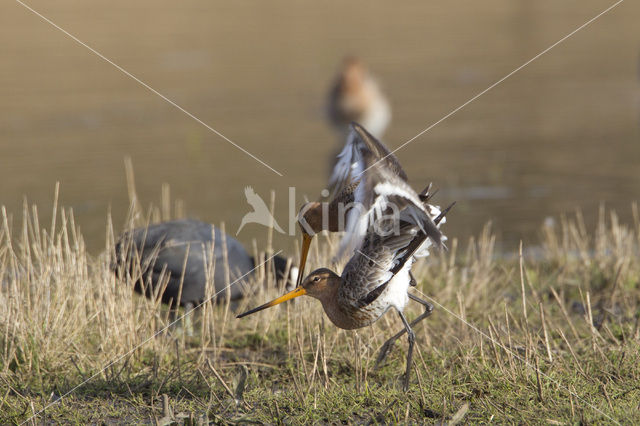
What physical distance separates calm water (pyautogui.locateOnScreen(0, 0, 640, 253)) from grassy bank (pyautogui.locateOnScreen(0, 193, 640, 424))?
3.02 m

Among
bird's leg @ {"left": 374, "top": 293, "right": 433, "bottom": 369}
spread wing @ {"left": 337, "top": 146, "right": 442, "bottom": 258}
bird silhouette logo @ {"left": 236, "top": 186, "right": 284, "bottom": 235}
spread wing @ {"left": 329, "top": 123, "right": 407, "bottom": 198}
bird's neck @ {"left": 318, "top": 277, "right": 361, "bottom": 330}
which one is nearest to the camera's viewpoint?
spread wing @ {"left": 337, "top": 146, "right": 442, "bottom": 258}

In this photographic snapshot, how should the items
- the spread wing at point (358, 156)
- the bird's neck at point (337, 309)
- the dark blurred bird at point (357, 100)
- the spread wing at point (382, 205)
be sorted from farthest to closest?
the dark blurred bird at point (357, 100), the bird's neck at point (337, 309), the spread wing at point (358, 156), the spread wing at point (382, 205)

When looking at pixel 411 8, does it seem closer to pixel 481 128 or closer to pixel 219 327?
pixel 481 128

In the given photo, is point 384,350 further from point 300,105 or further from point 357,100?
point 300,105

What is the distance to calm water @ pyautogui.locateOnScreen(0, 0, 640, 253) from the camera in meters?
11.3

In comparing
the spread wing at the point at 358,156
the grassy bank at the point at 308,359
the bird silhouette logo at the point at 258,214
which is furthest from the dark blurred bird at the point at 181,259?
the spread wing at the point at 358,156

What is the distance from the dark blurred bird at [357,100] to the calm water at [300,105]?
965mm

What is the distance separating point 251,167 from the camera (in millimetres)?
12711

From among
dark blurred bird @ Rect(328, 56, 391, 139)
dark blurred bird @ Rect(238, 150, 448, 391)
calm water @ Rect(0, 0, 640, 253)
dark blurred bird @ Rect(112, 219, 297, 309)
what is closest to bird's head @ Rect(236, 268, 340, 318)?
dark blurred bird @ Rect(238, 150, 448, 391)

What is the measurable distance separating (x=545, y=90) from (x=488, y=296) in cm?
→ 1108

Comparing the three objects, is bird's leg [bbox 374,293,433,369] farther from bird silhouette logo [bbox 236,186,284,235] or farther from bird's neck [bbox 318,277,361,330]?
bird silhouette logo [bbox 236,186,284,235]

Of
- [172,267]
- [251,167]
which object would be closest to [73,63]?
[251,167]

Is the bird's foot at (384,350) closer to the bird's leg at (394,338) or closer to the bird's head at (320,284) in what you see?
the bird's leg at (394,338)

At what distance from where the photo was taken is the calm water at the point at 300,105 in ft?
37.1
